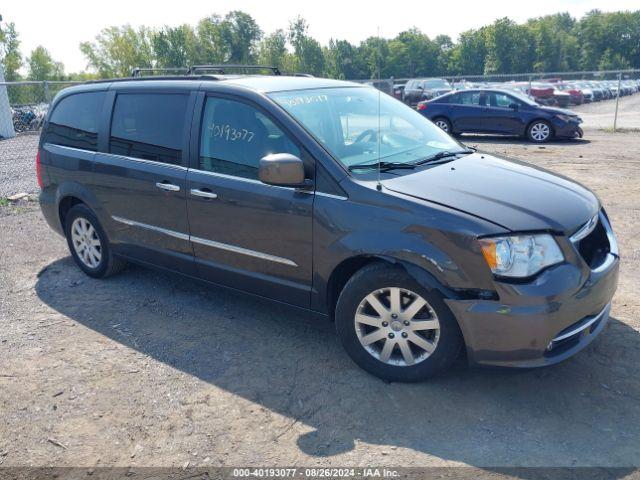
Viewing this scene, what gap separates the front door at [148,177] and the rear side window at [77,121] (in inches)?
9.7

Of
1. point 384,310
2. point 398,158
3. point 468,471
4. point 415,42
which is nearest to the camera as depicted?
point 468,471

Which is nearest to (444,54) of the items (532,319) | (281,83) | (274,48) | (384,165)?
(274,48)

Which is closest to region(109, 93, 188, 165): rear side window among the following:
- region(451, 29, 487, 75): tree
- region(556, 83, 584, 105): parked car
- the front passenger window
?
the front passenger window

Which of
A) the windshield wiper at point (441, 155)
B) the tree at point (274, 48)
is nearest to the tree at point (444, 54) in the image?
the tree at point (274, 48)

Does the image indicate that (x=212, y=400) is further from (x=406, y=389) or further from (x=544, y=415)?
(x=544, y=415)

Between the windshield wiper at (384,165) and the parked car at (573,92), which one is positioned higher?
the parked car at (573,92)

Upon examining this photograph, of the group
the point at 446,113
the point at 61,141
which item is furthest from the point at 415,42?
the point at 61,141

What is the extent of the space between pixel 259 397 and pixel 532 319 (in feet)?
5.45

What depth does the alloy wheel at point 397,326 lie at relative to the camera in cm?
334

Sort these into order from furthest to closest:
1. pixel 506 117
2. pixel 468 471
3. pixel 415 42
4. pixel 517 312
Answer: pixel 415 42, pixel 506 117, pixel 517 312, pixel 468 471

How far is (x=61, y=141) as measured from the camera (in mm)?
5438

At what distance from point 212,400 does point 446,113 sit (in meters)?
14.2

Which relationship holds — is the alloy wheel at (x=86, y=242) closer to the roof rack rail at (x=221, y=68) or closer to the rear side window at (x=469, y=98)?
the roof rack rail at (x=221, y=68)

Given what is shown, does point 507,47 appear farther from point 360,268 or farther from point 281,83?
point 360,268
